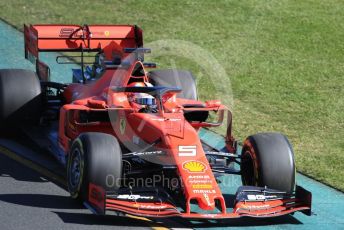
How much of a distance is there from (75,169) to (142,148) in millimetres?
823

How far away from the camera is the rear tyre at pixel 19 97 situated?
11320 millimetres

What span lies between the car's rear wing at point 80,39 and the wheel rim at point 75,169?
11.4 ft

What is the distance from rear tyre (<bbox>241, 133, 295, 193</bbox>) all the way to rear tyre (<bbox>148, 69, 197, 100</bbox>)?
2570 millimetres

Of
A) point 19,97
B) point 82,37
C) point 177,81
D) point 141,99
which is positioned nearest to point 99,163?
point 141,99

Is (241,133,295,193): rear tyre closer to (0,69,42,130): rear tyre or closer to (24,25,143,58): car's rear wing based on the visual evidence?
(0,69,42,130): rear tyre

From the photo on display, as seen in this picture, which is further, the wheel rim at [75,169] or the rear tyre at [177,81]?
the rear tyre at [177,81]

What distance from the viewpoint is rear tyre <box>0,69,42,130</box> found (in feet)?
37.1

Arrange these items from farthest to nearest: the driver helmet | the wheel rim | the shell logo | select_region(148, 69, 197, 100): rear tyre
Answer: select_region(148, 69, 197, 100): rear tyre
the driver helmet
the wheel rim
the shell logo

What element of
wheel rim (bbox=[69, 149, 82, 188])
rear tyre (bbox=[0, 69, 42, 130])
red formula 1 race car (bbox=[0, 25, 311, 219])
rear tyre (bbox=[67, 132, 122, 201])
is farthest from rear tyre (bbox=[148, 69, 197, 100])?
rear tyre (bbox=[67, 132, 122, 201])

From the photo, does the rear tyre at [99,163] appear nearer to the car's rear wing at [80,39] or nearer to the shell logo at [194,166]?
the shell logo at [194,166]

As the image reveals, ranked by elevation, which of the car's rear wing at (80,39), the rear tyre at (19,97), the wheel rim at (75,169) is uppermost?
the car's rear wing at (80,39)

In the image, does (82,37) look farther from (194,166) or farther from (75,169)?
(194,166)

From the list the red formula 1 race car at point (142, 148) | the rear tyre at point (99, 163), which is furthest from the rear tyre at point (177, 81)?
the rear tyre at point (99, 163)

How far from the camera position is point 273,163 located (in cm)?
920
